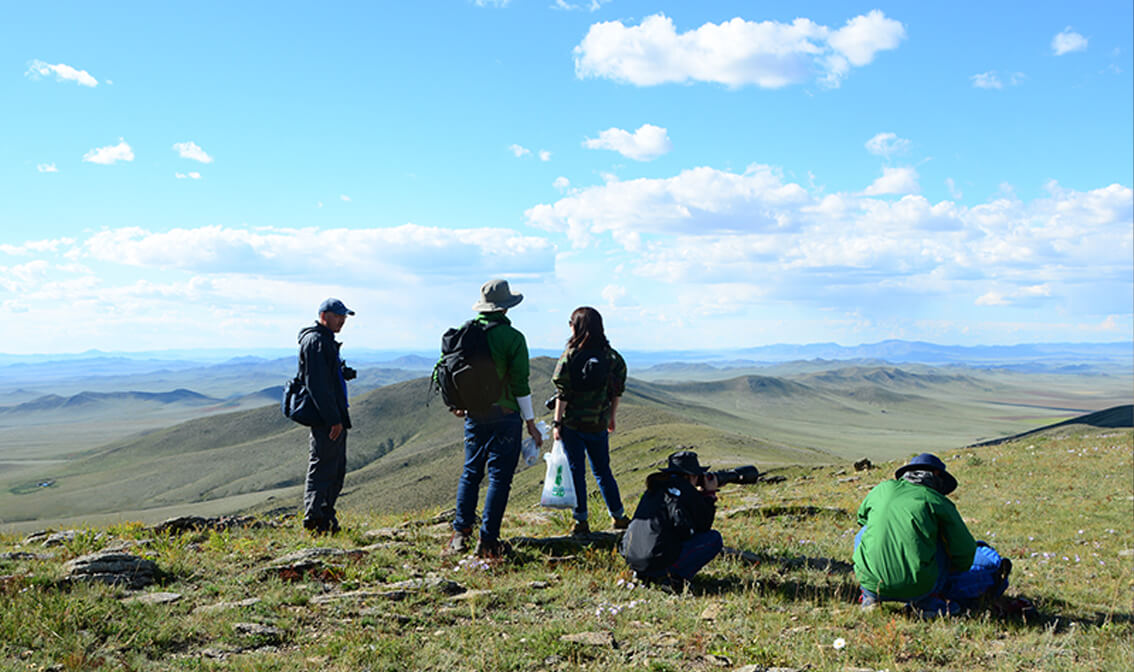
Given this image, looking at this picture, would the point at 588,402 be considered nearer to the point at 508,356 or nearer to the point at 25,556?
the point at 508,356

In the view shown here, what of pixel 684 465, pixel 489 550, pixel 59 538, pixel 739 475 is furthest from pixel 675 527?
pixel 59 538

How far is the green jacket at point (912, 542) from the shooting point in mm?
6539

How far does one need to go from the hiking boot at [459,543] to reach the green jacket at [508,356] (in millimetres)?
1822

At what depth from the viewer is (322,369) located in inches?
376

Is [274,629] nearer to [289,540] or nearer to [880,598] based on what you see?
[289,540]

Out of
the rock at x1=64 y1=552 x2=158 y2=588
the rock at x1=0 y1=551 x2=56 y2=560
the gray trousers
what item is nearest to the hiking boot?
the gray trousers

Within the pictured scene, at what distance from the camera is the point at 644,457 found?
69250 millimetres

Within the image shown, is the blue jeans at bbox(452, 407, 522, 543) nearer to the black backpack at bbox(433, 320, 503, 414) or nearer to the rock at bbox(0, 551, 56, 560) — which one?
the black backpack at bbox(433, 320, 503, 414)

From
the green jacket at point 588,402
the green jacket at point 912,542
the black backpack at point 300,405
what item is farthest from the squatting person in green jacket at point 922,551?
the black backpack at point 300,405

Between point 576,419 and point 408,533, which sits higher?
point 576,419

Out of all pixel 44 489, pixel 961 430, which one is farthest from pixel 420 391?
pixel 961 430

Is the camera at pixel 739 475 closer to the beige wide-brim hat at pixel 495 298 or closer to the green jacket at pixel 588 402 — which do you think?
the green jacket at pixel 588 402

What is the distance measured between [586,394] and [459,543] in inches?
98.7

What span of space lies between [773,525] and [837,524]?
122 centimetres
